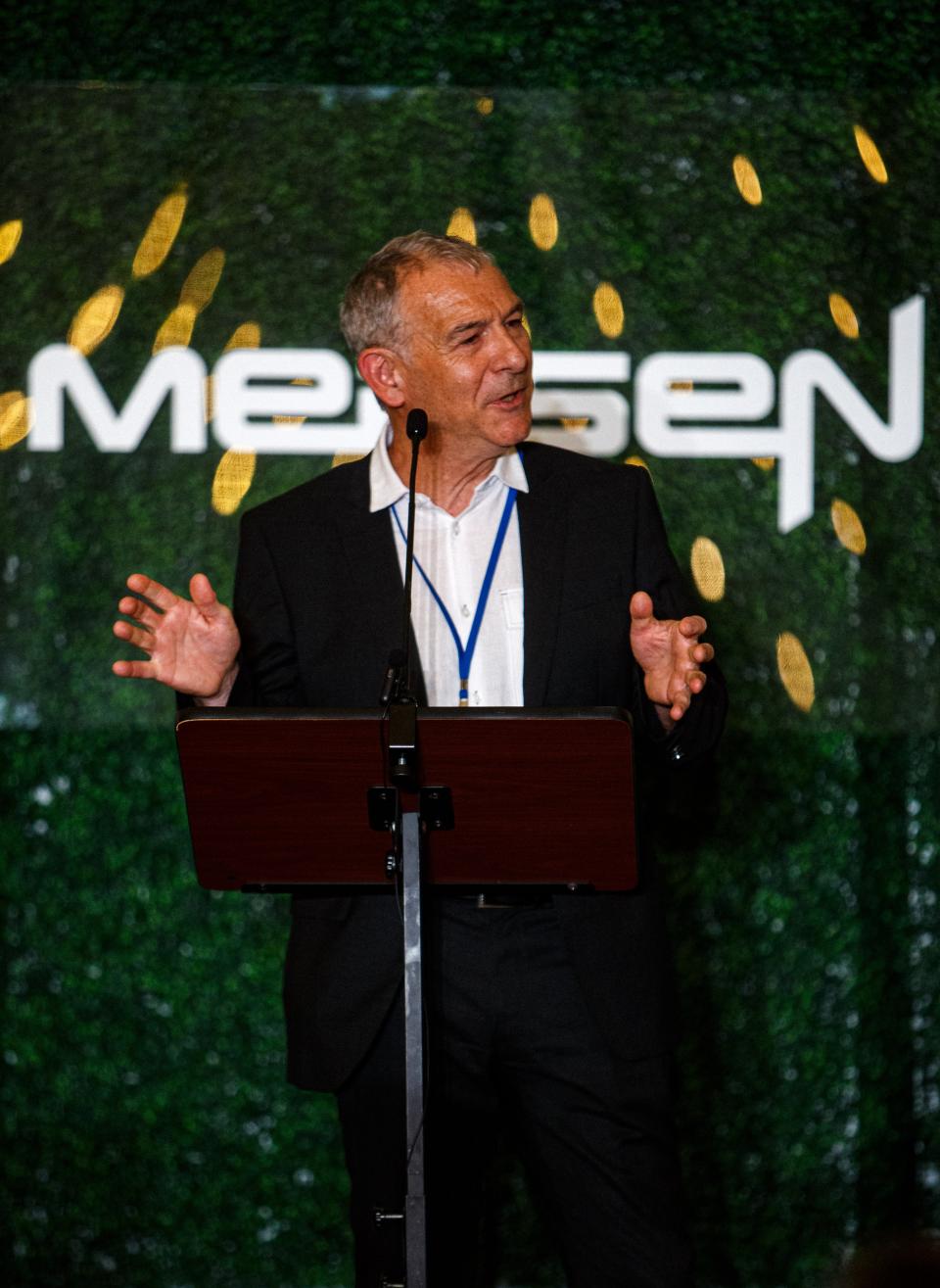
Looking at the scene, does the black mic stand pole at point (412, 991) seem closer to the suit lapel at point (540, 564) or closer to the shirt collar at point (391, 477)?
the suit lapel at point (540, 564)

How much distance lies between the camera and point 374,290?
2627mm

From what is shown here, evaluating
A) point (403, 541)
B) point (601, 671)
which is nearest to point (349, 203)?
point (403, 541)

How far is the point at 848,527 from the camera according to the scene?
11.1ft

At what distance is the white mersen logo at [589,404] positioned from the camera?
337 centimetres

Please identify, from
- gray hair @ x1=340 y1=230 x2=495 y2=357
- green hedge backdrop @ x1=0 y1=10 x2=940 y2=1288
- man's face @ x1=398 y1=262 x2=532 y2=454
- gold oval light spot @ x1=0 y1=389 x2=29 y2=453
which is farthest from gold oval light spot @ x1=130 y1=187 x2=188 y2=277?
man's face @ x1=398 y1=262 x2=532 y2=454

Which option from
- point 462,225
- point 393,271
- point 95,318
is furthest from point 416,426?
point 95,318

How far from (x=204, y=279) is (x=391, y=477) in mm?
1103

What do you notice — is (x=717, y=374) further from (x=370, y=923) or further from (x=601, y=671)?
(x=370, y=923)

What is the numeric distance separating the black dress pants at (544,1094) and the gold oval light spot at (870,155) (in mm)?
1980

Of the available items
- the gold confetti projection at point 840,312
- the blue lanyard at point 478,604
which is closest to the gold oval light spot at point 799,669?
the gold confetti projection at point 840,312

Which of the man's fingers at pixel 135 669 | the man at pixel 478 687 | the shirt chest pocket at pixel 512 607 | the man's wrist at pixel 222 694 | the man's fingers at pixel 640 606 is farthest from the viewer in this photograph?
the shirt chest pocket at pixel 512 607

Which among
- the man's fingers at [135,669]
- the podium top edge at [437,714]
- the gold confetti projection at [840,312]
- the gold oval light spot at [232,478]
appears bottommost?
the podium top edge at [437,714]

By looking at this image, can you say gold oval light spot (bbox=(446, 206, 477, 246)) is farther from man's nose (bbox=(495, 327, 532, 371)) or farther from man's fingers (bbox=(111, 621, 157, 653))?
man's fingers (bbox=(111, 621, 157, 653))

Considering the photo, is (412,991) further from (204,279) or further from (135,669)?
(204,279)
